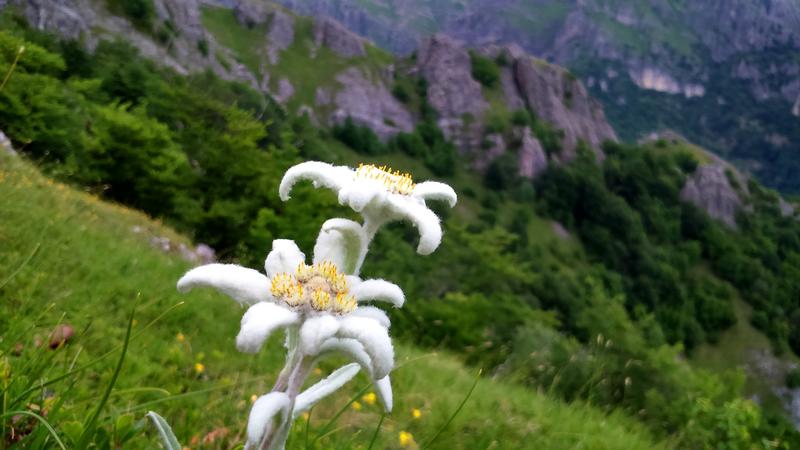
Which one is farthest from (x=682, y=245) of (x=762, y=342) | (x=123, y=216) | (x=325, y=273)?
(x=325, y=273)

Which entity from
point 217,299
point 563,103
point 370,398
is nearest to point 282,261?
point 370,398

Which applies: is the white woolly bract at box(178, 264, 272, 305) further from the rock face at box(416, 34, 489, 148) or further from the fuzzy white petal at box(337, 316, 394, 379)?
the rock face at box(416, 34, 489, 148)

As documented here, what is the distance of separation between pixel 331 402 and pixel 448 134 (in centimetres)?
10386

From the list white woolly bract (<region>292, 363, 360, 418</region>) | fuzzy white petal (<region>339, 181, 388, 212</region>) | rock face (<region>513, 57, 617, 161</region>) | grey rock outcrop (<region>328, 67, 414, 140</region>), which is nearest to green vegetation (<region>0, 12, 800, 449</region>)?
white woolly bract (<region>292, 363, 360, 418</region>)

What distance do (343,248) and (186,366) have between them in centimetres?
320

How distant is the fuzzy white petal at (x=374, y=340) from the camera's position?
1534 millimetres

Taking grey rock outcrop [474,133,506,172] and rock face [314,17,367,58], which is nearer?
grey rock outcrop [474,133,506,172]

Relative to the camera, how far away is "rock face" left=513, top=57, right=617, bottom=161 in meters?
119

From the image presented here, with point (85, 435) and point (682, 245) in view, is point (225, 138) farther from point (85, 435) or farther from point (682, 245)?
point (682, 245)

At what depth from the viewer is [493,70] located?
116 metres

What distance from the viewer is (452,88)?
11188 centimetres

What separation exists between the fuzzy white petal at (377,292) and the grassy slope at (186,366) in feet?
5.17

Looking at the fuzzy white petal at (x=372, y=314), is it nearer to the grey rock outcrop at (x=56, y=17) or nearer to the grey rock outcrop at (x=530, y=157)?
the grey rock outcrop at (x=56, y=17)

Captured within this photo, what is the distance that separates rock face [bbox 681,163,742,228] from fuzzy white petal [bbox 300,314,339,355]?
125830 mm
